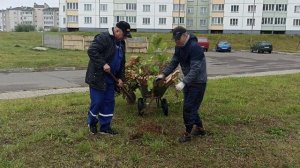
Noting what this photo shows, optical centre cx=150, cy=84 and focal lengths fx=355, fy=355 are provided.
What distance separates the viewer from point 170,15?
69000 millimetres

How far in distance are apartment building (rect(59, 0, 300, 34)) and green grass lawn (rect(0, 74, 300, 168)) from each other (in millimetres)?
62656

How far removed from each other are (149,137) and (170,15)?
215 ft

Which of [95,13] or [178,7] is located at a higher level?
[178,7]

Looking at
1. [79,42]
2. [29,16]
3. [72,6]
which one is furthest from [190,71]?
[29,16]

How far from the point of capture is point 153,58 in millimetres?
6574

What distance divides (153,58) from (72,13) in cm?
6636

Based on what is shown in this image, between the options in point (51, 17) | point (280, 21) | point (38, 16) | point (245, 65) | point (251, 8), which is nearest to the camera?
point (245, 65)

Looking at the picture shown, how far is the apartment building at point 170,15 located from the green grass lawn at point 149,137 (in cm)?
6266

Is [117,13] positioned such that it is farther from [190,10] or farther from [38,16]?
[38,16]

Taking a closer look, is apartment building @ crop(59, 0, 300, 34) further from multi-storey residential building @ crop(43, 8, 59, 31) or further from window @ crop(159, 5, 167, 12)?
multi-storey residential building @ crop(43, 8, 59, 31)

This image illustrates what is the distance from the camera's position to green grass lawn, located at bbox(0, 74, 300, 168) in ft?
14.7

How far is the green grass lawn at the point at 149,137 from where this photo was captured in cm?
449

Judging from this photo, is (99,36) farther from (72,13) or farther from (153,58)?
(72,13)

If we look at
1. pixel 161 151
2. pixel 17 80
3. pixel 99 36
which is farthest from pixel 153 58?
pixel 17 80
